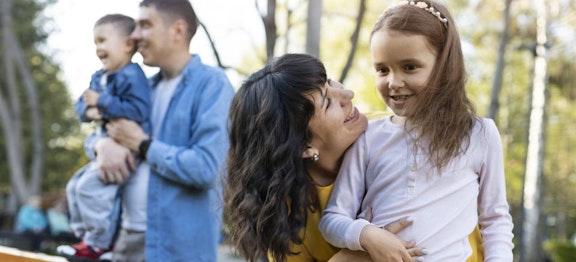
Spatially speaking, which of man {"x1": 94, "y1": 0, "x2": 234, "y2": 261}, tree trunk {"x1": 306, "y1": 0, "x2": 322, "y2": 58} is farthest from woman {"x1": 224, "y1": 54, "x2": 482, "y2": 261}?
tree trunk {"x1": 306, "y1": 0, "x2": 322, "y2": 58}

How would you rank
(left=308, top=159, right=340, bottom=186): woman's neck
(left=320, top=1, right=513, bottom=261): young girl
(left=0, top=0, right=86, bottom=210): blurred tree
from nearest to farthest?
(left=320, top=1, right=513, bottom=261): young girl < (left=308, top=159, right=340, bottom=186): woman's neck < (left=0, top=0, right=86, bottom=210): blurred tree

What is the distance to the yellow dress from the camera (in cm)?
269

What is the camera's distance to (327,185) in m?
2.76

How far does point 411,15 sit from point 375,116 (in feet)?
1.35

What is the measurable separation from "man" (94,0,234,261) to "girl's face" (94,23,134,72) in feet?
0.20

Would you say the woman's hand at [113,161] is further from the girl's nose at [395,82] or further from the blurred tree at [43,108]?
the blurred tree at [43,108]

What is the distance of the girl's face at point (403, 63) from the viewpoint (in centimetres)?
257

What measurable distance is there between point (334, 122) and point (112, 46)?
4.35ft

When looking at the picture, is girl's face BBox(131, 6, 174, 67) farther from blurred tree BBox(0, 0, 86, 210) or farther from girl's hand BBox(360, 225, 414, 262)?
blurred tree BBox(0, 0, 86, 210)

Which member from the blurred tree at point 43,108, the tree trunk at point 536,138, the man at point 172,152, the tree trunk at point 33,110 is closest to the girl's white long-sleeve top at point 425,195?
the man at point 172,152

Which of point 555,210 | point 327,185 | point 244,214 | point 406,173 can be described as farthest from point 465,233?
point 555,210

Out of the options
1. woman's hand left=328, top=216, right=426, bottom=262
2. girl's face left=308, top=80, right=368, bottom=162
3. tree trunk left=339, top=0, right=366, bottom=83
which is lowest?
tree trunk left=339, top=0, right=366, bottom=83

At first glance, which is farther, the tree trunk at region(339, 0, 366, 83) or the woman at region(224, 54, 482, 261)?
the tree trunk at region(339, 0, 366, 83)

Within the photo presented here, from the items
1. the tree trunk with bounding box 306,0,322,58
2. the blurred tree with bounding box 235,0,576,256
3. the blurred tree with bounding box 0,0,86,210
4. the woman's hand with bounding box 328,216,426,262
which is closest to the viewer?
the woman's hand with bounding box 328,216,426,262
